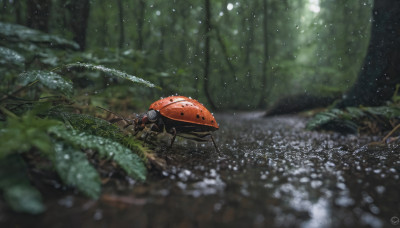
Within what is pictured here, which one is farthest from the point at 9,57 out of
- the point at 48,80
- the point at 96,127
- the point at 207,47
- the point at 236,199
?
the point at 207,47

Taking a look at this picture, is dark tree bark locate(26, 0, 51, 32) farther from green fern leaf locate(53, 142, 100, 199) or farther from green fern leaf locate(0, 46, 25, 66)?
green fern leaf locate(53, 142, 100, 199)

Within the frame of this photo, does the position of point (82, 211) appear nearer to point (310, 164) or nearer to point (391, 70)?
point (310, 164)

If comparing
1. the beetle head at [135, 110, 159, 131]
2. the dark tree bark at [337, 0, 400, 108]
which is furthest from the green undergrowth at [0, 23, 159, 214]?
the dark tree bark at [337, 0, 400, 108]

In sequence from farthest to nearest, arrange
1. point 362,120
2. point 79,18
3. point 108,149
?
point 79,18
point 362,120
point 108,149

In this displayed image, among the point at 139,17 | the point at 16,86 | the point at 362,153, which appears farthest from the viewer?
the point at 139,17

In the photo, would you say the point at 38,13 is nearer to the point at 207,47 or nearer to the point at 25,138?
the point at 207,47

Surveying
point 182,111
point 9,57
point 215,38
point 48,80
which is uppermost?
point 215,38

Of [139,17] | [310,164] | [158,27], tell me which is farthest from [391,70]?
[158,27]
